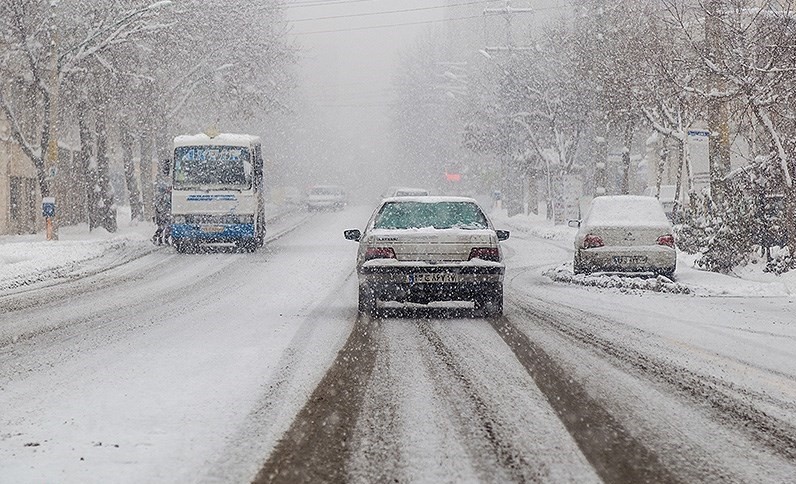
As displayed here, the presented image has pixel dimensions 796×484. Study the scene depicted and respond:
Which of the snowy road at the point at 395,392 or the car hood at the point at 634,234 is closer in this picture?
the snowy road at the point at 395,392

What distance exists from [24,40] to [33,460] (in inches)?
1053

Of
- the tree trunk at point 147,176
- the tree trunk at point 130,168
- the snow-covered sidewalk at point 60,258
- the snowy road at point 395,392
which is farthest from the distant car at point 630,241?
the tree trunk at point 147,176

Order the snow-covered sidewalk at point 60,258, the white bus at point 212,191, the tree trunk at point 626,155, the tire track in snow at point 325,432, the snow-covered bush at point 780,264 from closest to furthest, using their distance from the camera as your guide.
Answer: the tire track in snow at point 325,432 → the snow-covered bush at point 780,264 → the snow-covered sidewalk at point 60,258 → the white bus at point 212,191 → the tree trunk at point 626,155

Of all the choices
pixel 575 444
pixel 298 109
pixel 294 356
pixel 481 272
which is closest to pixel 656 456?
pixel 575 444

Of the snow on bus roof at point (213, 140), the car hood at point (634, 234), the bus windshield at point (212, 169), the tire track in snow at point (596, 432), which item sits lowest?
the tire track in snow at point (596, 432)

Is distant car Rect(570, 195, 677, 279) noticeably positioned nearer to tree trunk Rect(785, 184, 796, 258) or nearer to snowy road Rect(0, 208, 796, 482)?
tree trunk Rect(785, 184, 796, 258)

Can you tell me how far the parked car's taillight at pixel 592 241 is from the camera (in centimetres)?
1844

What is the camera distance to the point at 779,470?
5.65 metres

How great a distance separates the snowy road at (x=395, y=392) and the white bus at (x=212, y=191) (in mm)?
12010

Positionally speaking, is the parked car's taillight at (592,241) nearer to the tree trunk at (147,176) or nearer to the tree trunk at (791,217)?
the tree trunk at (791,217)

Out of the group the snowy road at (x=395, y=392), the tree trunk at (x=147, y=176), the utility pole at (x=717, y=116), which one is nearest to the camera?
the snowy road at (x=395, y=392)

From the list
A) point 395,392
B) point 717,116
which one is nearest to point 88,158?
point 717,116

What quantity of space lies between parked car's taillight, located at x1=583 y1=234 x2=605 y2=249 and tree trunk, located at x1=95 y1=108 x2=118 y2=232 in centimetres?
2341

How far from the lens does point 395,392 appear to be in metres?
7.99
